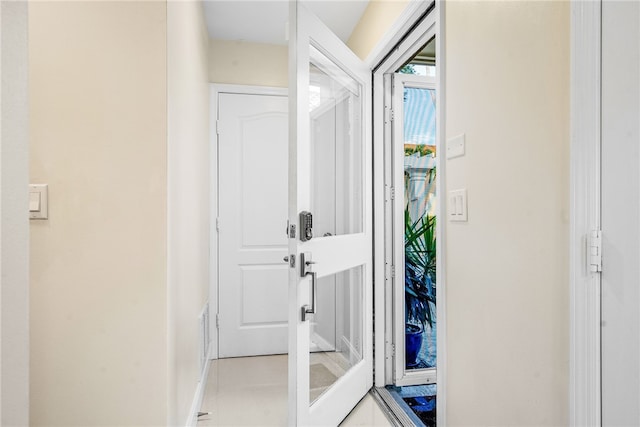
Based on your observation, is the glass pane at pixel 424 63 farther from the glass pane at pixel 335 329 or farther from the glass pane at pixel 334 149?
the glass pane at pixel 335 329

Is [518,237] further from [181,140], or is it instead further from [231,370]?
[231,370]

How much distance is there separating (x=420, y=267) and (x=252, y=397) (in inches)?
55.9

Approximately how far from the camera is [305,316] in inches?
73.5

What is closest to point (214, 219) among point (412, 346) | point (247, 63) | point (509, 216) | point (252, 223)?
point (252, 223)

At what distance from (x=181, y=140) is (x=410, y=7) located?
1.24 meters

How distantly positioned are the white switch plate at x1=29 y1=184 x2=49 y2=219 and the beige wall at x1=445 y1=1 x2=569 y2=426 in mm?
1456

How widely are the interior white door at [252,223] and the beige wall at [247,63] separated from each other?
0.48 feet

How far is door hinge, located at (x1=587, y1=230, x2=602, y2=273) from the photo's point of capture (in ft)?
3.19

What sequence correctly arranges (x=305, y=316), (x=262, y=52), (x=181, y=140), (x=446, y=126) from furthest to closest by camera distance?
(x=262, y=52), (x=181, y=140), (x=305, y=316), (x=446, y=126)

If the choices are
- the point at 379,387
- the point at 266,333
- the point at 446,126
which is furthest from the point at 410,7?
the point at 266,333

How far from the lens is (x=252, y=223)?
3615 millimetres

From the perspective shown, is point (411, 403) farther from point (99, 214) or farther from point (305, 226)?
point (99, 214)

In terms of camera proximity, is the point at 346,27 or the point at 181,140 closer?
the point at 181,140

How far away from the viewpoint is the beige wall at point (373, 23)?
2.29m
